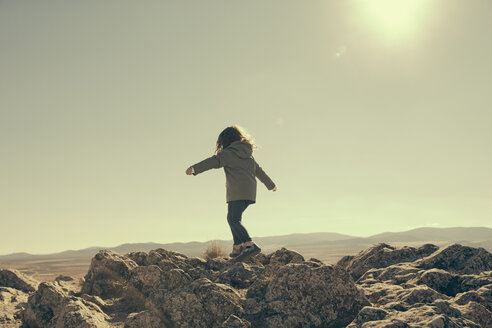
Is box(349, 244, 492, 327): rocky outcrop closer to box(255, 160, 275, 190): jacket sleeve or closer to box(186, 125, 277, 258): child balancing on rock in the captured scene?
box(186, 125, 277, 258): child balancing on rock

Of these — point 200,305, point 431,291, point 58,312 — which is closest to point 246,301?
point 200,305

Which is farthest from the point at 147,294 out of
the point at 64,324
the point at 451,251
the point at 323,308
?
the point at 451,251

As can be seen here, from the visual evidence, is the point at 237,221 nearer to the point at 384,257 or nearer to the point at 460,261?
the point at 384,257

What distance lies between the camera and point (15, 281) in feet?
27.8

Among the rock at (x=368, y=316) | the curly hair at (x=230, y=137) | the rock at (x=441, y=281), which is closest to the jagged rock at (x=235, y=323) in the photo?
the rock at (x=368, y=316)

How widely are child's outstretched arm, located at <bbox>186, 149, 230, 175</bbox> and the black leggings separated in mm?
928

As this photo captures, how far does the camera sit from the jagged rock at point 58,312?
4802mm

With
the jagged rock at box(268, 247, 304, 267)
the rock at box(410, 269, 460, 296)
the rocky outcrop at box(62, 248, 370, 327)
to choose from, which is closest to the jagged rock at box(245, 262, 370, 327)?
the rocky outcrop at box(62, 248, 370, 327)

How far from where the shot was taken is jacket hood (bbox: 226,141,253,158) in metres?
8.81

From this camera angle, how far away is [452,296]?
5.54 meters

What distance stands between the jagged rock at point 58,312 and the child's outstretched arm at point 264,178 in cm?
521

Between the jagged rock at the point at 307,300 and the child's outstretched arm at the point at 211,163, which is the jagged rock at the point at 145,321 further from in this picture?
the child's outstretched arm at the point at 211,163

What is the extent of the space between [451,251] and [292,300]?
3514mm

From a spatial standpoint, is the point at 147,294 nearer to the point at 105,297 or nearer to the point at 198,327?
the point at 105,297
